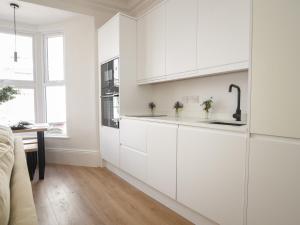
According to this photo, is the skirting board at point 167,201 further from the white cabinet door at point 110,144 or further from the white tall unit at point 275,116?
the white tall unit at point 275,116

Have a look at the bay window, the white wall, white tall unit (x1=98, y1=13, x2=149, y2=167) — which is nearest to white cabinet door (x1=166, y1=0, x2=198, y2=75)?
white tall unit (x1=98, y1=13, x2=149, y2=167)

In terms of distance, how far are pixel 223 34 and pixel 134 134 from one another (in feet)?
4.67

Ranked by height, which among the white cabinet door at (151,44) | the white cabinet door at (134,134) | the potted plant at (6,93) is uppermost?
the white cabinet door at (151,44)

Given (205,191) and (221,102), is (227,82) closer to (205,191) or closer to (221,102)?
(221,102)

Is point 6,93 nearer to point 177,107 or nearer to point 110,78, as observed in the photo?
point 110,78

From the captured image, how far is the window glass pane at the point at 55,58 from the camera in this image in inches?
144

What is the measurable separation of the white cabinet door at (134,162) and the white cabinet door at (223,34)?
121 centimetres

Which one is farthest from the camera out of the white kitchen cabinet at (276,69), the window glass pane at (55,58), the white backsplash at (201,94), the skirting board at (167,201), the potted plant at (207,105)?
the window glass pane at (55,58)

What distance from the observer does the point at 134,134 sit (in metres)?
2.39

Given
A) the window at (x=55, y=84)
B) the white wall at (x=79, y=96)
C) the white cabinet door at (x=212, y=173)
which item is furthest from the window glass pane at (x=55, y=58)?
the white cabinet door at (x=212, y=173)

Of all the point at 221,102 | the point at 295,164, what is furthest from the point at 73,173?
the point at 295,164

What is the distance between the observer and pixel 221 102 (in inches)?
83.3

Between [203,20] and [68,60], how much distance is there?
2.49m

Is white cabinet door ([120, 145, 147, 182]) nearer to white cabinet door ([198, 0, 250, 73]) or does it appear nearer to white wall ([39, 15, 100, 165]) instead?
white wall ([39, 15, 100, 165])
